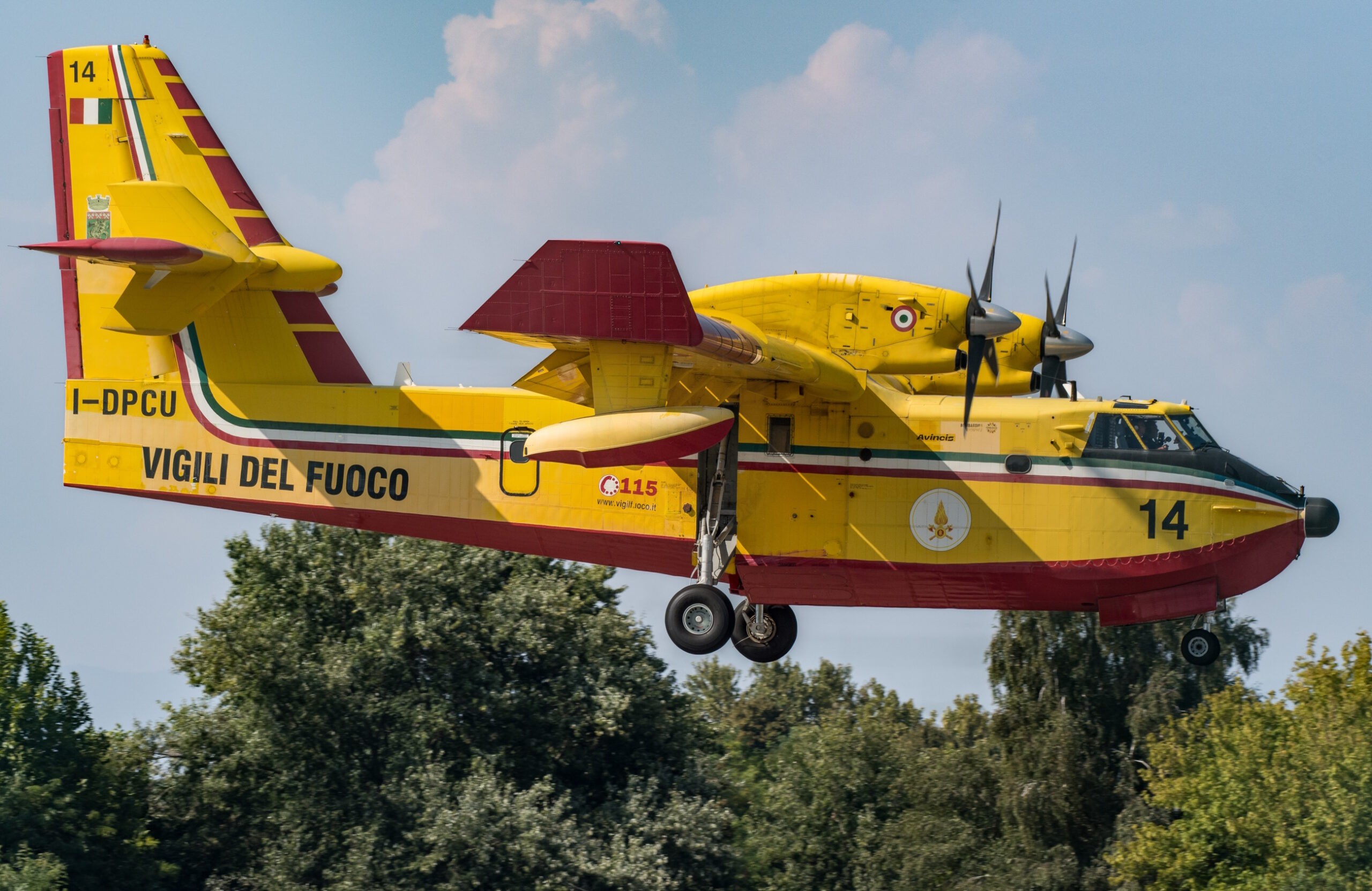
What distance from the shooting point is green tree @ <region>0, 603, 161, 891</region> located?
30391 mm

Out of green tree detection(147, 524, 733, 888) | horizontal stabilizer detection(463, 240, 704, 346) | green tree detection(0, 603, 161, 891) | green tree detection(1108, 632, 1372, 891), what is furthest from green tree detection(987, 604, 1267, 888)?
horizontal stabilizer detection(463, 240, 704, 346)

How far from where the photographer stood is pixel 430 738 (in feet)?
106

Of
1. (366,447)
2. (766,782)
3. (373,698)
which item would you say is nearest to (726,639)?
(366,447)

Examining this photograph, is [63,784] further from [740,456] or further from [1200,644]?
[1200,644]

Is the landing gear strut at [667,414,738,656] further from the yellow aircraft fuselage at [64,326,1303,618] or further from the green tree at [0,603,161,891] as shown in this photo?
the green tree at [0,603,161,891]

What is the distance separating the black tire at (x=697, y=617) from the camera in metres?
17.2

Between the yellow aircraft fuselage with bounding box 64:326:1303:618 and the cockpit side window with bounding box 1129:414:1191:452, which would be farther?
the cockpit side window with bounding box 1129:414:1191:452

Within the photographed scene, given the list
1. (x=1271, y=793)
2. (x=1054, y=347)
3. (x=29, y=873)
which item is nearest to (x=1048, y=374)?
(x=1054, y=347)

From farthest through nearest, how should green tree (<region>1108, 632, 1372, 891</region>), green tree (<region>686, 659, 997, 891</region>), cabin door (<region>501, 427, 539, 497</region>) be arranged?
1. green tree (<region>686, 659, 997, 891</region>)
2. green tree (<region>1108, 632, 1372, 891</region>)
3. cabin door (<region>501, 427, 539, 497</region>)

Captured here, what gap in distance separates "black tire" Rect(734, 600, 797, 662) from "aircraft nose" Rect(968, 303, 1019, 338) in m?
4.30

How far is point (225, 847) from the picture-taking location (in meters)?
33.4

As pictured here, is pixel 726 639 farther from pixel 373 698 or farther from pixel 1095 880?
pixel 1095 880

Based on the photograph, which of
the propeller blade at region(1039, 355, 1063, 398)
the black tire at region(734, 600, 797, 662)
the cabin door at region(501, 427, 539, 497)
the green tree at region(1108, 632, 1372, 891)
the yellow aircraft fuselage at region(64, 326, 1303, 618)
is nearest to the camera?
the yellow aircraft fuselage at region(64, 326, 1303, 618)

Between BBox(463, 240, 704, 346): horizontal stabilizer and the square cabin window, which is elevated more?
BBox(463, 240, 704, 346): horizontal stabilizer
